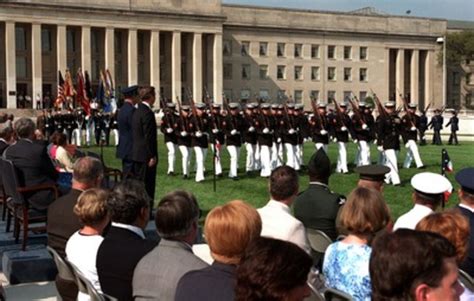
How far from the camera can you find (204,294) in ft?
12.3

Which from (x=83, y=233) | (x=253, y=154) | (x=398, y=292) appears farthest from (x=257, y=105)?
(x=398, y=292)

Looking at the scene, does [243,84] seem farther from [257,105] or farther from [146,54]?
[257,105]

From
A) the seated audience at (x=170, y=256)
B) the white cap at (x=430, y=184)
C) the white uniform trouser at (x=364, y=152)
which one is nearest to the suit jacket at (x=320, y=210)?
the white cap at (x=430, y=184)

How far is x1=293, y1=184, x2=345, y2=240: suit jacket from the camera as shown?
6949mm

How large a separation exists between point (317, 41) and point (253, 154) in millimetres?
74812

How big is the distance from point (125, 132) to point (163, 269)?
7236 millimetres

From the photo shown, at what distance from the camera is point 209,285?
3.76 m

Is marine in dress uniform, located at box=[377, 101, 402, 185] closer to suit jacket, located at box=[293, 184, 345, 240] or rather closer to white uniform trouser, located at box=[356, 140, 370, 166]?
white uniform trouser, located at box=[356, 140, 370, 166]

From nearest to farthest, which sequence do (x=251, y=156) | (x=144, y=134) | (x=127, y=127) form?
1. (x=144, y=134)
2. (x=127, y=127)
3. (x=251, y=156)

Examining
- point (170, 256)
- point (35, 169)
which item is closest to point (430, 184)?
point (170, 256)

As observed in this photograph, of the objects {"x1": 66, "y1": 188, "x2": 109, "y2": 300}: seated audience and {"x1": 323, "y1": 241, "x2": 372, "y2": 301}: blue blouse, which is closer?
{"x1": 323, "y1": 241, "x2": 372, "y2": 301}: blue blouse

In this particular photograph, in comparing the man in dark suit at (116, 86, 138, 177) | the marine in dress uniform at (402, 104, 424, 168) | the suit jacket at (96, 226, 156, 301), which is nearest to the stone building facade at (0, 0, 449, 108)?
the marine in dress uniform at (402, 104, 424, 168)

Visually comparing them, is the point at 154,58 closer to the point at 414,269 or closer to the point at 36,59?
the point at 36,59

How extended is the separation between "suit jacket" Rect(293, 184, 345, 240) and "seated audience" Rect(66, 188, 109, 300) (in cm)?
208
